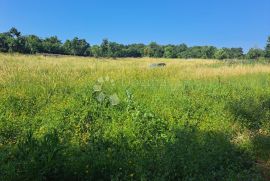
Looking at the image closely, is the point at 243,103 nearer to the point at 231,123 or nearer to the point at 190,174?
the point at 231,123

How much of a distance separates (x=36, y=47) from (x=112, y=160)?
177ft

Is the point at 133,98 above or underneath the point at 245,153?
above

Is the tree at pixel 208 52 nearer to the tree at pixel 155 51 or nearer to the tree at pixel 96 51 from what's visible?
the tree at pixel 155 51

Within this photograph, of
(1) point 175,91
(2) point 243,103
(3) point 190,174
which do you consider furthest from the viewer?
(1) point 175,91

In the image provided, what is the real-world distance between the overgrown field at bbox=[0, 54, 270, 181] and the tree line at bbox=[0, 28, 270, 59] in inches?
1510

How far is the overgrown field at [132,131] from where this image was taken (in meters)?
4.79

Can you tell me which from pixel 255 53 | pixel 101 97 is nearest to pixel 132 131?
pixel 101 97

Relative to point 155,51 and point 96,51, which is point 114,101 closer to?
point 96,51

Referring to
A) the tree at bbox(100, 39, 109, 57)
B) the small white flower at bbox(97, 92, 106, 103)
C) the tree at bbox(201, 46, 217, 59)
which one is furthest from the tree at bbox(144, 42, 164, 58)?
the small white flower at bbox(97, 92, 106, 103)

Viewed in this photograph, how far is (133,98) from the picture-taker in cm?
900

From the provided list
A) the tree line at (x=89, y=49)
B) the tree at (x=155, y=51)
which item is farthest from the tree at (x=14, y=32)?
the tree at (x=155, y=51)

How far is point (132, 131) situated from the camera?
6539 mm

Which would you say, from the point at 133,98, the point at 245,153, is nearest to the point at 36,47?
the point at 133,98

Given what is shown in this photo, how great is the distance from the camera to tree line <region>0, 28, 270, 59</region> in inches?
2015
